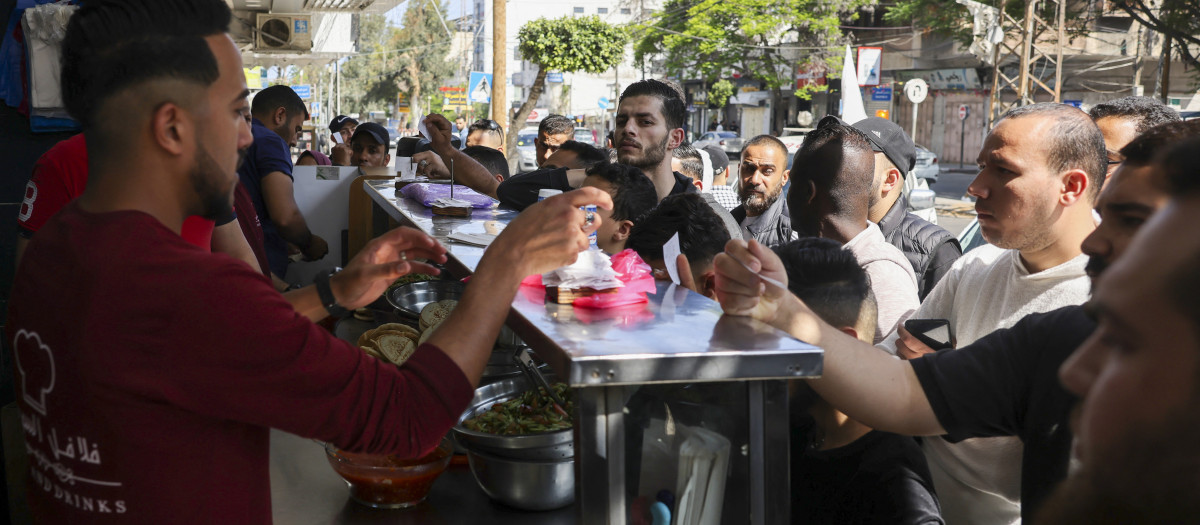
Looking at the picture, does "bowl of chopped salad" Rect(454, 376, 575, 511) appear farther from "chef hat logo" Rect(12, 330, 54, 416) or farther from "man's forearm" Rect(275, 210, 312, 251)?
"man's forearm" Rect(275, 210, 312, 251)

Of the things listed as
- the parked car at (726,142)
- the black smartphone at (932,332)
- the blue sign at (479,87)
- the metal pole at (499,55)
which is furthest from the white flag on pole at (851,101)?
the parked car at (726,142)

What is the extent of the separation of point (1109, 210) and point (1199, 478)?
3.57 ft

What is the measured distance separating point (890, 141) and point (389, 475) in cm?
343

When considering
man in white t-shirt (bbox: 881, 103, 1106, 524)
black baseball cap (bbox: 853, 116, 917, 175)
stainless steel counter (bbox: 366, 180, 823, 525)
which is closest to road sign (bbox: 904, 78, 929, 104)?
black baseball cap (bbox: 853, 116, 917, 175)

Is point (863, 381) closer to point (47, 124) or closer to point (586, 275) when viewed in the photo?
point (586, 275)

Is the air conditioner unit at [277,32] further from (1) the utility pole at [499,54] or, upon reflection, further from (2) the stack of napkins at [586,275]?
(2) the stack of napkins at [586,275]

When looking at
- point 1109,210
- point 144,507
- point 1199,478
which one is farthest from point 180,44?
point 1109,210

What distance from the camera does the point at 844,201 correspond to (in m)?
3.83

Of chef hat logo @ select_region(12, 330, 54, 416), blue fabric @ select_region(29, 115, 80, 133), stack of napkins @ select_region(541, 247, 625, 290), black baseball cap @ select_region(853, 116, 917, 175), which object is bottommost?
chef hat logo @ select_region(12, 330, 54, 416)

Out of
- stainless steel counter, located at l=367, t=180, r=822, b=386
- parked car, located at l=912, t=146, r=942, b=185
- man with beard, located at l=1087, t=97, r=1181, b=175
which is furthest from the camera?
parked car, located at l=912, t=146, r=942, b=185

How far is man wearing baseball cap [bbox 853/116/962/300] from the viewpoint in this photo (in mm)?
4492

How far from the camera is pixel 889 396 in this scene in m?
1.86

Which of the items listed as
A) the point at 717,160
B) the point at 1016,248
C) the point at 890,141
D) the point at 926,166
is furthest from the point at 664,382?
the point at 926,166

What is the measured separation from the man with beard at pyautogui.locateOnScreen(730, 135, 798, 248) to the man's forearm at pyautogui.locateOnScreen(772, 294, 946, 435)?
140 inches
